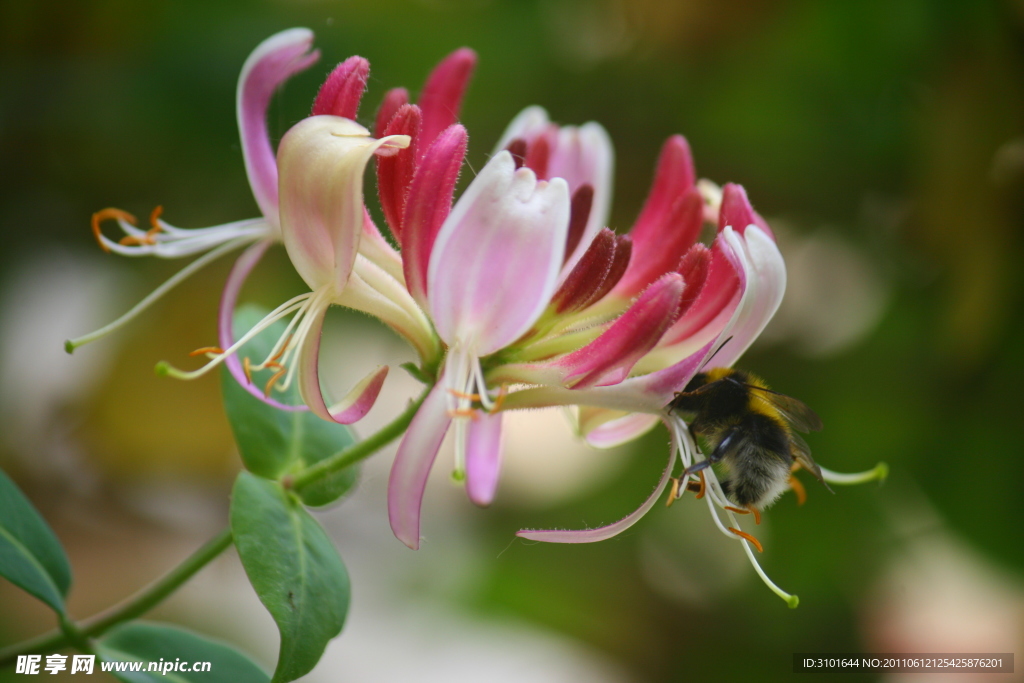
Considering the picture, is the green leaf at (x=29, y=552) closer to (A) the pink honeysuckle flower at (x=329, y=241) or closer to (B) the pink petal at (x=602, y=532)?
(A) the pink honeysuckle flower at (x=329, y=241)

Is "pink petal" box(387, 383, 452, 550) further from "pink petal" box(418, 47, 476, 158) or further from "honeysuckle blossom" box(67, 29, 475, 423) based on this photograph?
"pink petal" box(418, 47, 476, 158)

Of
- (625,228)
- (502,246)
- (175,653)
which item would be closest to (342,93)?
(502,246)

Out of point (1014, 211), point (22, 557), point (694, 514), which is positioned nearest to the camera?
point (22, 557)

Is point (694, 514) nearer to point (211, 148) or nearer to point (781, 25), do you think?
point (781, 25)

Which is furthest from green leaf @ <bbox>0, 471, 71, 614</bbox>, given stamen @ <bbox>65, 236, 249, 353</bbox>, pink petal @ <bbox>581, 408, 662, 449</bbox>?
pink petal @ <bbox>581, 408, 662, 449</bbox>

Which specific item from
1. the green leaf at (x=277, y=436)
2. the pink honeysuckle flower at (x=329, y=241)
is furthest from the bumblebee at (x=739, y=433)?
the green leaf at (x=277, y=436)

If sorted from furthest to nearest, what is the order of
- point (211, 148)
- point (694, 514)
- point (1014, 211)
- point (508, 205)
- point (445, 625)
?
point (445, 625), point (694, 514), point (211, 148), point (1014, 211), point (508, 205)

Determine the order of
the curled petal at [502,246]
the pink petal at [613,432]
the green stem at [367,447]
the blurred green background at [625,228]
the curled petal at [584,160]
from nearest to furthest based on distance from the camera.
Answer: the curled petal at [502,246]
the green stem at [367,447]
the pink petal at [613,432]
the curled petal at [584,160]
the blurred green background at [625,228]

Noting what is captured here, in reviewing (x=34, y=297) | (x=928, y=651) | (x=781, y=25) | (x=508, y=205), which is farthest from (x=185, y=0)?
(x=928, y=651)
